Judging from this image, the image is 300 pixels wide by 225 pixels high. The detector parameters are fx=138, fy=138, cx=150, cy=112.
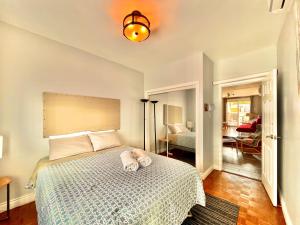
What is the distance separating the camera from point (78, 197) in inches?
44.2

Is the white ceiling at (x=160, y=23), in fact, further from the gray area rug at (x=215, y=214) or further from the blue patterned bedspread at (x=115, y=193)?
the gray area rug at (x=215, y=214)

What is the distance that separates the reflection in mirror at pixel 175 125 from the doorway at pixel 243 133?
108 cm

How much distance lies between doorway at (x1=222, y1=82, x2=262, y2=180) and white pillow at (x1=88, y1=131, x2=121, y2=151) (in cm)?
263

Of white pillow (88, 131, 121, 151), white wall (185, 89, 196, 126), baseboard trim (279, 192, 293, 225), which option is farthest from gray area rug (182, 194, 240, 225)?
white pillow (88, 131, 121, 151)

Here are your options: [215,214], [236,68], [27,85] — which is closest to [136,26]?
[27,85]

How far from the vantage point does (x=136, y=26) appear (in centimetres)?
160

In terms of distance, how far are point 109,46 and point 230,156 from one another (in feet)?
14.5

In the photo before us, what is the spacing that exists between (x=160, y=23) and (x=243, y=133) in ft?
19.2

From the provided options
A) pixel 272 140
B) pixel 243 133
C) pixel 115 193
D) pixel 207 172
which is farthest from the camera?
pixel 243 133

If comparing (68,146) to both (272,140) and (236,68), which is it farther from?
(236,68)

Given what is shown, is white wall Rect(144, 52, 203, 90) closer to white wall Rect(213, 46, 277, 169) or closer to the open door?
white wall Rect(213, 46, 277, 169)

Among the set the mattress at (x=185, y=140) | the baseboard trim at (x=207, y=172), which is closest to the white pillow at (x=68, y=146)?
the mattress at (x=185, y=140)

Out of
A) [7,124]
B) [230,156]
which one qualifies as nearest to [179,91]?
[230,156]

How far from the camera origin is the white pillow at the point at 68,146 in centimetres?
205
